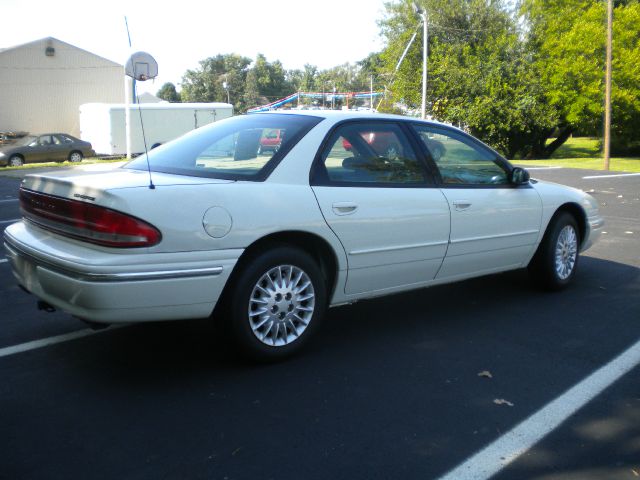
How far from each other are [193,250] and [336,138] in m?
1.34

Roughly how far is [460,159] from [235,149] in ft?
5.82

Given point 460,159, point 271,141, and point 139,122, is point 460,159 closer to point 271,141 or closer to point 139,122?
point 271,141

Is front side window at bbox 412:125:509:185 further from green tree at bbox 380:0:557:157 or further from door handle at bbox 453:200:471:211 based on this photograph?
green tree at bbox 380:0:557:157

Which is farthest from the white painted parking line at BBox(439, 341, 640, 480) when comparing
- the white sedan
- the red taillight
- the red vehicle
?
the red vehicle

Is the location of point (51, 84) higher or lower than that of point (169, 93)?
lower

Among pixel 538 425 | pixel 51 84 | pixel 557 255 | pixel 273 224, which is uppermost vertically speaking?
pixel 51 84

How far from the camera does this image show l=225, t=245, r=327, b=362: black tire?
3756 mm

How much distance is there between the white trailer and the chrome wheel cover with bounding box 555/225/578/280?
91.6 ft

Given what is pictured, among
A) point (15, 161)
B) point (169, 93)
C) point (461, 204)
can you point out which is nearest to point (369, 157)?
point (461, 204)

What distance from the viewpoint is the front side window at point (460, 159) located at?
491cm

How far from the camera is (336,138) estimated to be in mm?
4352

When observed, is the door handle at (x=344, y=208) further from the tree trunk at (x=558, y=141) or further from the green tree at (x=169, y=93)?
the green tree at (x=169, y=93)

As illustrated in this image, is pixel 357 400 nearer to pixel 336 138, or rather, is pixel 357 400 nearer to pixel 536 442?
pixel 536 442

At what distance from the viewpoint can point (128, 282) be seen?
3354mm
